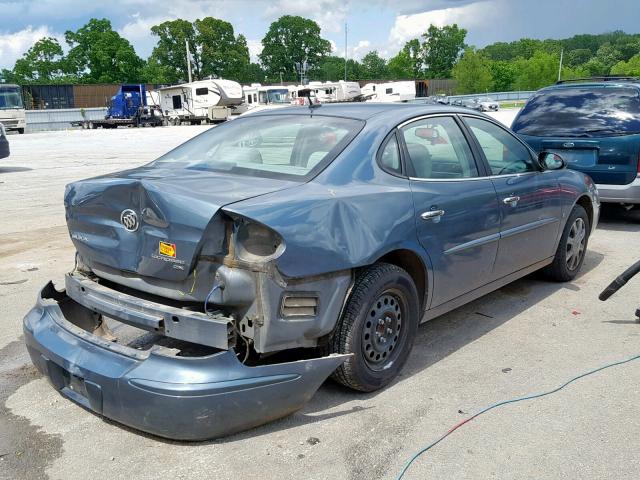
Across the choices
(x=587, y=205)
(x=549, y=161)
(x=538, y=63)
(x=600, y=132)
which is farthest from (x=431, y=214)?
(x=538, y=63)

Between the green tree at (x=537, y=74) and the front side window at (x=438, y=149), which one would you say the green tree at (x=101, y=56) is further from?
the front side window at (x=438, y=149)

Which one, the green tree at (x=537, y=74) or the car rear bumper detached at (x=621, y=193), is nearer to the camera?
the car rear bumper detached at (x=621, y=193)

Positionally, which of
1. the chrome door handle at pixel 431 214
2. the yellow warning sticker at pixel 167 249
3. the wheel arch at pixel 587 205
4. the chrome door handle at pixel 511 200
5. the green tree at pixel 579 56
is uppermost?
the green tree at pixel 579 56

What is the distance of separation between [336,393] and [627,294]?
125 inches

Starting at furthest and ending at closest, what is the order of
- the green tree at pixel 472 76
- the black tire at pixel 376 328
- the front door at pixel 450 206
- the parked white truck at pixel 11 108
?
1. the green tree at pixel 472 76
2. the parked white truck at pixel 11 108
3. the front door at pixel 450 206
4. the black tire at pixel 376 328

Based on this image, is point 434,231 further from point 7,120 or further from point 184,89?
point 184,89

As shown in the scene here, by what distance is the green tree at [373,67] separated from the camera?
13768 centimetres

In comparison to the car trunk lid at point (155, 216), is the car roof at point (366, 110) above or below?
above

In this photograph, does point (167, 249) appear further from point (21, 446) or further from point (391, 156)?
point (391, 156)

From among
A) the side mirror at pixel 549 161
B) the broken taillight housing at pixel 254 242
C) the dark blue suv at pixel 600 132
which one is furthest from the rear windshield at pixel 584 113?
the broken taillight housing at pixel 254 242

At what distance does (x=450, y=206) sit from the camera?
392 centimetres

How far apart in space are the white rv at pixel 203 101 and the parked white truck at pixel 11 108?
1419 cm

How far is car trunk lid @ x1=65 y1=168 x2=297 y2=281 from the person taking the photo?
291 cm

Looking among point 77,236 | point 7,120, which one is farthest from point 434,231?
point 7,120
